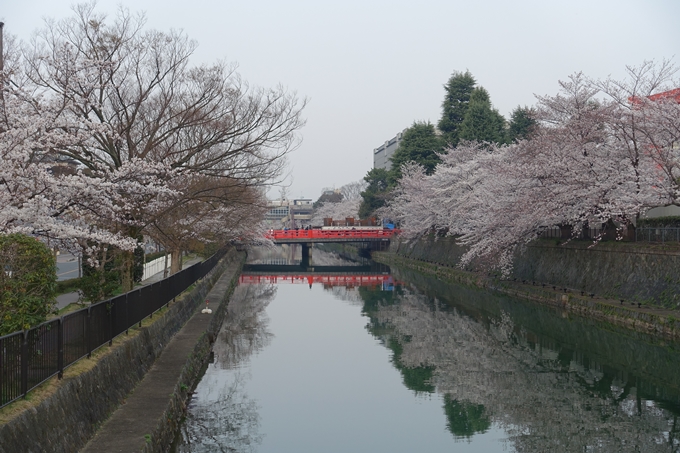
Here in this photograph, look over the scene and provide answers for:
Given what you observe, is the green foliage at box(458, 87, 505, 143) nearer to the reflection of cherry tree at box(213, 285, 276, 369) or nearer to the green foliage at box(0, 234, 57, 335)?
the reflection of cherry tree at box(213, 285, 276, 369)

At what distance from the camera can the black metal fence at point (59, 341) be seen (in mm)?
7719

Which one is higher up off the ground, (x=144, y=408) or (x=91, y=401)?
(x=91, y=401)

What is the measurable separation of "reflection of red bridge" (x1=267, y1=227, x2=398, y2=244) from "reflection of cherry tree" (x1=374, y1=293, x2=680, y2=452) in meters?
42.4

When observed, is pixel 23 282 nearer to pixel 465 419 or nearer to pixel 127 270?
pixel 465 419

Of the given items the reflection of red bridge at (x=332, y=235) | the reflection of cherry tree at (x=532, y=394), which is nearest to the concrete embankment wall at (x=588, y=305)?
the reflection of cherry tree at (x=532, y=394)

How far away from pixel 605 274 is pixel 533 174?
15.3 ft

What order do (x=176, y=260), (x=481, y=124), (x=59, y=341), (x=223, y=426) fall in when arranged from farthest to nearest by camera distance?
(x=481, y=124)
(x=176, y=260)
(x=223, y=426)
(x=59, y=341)

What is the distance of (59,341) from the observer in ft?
30.3

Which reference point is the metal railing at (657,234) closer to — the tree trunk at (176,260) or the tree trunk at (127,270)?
Result: the tree trunk at (127,270)

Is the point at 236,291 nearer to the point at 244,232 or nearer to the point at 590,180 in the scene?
the point at 244,232

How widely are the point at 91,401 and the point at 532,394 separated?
10071 millimetres

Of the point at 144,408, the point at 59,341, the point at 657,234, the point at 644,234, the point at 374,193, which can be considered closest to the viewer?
the point at 59,341

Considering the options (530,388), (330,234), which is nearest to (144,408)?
(530,388)

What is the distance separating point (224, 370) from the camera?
60.5 feet
